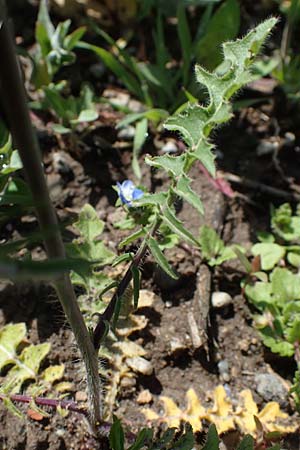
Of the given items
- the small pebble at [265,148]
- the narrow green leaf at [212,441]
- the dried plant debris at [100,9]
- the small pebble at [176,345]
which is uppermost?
the dried plant debris at [100,9]

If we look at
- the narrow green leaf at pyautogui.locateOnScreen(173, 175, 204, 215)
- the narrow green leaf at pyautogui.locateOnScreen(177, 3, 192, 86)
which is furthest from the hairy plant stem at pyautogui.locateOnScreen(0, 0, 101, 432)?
the narrow green leaf at pyautogui.locateOnScreen(177, 3, 192, 86)

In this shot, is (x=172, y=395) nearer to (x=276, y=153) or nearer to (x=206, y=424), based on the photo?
(x=206, y=424)

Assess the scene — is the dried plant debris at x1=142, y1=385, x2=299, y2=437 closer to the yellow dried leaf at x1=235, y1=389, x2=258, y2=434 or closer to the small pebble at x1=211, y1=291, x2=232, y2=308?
the yellow dried leaf at x1=235, y1=389, x2=258, y2=434

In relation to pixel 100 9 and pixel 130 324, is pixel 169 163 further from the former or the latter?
pixel 100 9

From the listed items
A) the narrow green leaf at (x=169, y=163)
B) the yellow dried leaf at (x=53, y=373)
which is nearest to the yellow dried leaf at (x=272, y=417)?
the yellow dried leaf at (x=53, y=373)

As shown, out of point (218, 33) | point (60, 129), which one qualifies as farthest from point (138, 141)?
point (218, 33)

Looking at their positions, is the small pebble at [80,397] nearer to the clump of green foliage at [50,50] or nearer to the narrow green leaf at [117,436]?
the narrow green leaf at [117,436]
